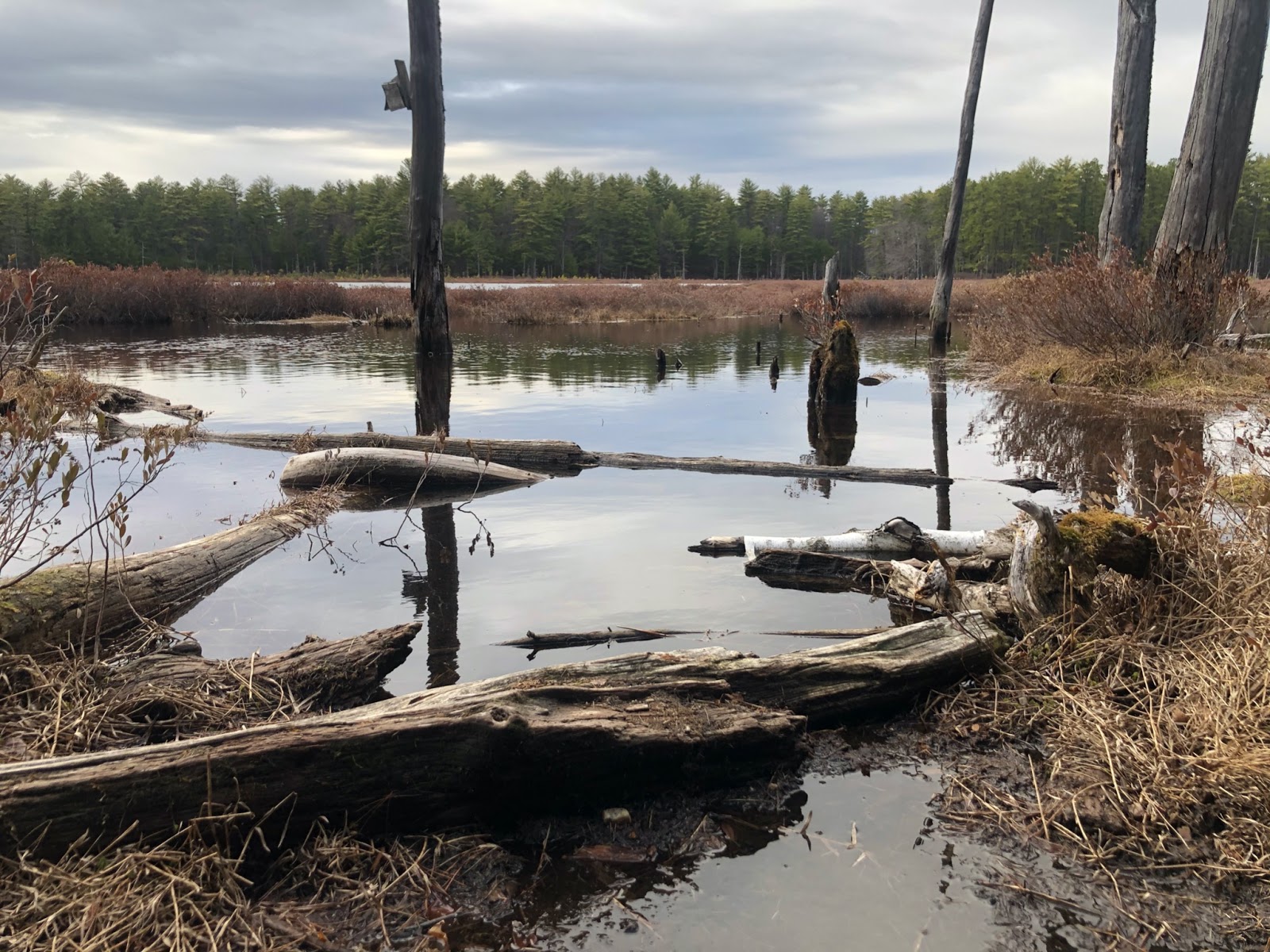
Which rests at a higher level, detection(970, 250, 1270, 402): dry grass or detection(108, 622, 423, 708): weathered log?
detection(970, 250, 1270, 402): dry grass

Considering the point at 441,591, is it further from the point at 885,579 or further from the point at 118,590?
the point at 885,579

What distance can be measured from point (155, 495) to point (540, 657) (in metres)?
5.24

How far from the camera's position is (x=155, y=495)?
8.24 meters

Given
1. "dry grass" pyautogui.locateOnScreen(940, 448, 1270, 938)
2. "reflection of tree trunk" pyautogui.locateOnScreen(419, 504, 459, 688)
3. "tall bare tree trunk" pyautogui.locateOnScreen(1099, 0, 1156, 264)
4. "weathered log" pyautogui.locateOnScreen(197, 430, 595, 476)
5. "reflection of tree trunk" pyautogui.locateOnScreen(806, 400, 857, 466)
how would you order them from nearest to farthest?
"dry grass" pyautogui.locateOnScreen(940, 448, 1270, 938) → "reflection of tree trunk" pyautogui.locateOnScreen(419, 504, 459, 688) → "weathered log" pyautogui.locateOnScreen(197, 430, 595, 476) → "reflection of tree trunk" pyautogui.locateOnScreen(806, 400, 857, 466) → "tall bare tree trunk" pyautogui.locateOnScreen(1099, 0, 1156, 264)

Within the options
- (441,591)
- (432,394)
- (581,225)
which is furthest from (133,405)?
(581,225)

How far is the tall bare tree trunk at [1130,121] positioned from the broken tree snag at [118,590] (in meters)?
14.5

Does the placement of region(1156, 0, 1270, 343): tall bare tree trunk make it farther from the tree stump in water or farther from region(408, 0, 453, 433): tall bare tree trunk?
region(408, 0, 453, 433): tall bare tree trunk

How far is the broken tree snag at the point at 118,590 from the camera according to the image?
4039 mm

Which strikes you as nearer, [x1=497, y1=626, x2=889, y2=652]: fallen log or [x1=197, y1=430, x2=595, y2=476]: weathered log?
[x1=497, y1=626, x2=889, y2=652]: fallen log

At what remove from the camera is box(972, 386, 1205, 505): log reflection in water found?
28.5 feet

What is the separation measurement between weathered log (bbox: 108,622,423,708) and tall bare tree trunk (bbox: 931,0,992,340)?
20792 mm

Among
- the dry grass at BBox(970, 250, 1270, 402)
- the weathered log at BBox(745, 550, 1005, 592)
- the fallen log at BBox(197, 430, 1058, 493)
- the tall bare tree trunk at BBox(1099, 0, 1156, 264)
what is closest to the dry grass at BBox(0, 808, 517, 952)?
the weathered log at BBox(745, 550, 1005, 592)

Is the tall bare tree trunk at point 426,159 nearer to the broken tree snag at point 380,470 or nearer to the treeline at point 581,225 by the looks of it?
the broken tree snag at point 380,470

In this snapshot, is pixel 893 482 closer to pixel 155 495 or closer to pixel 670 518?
pixel 670 518
